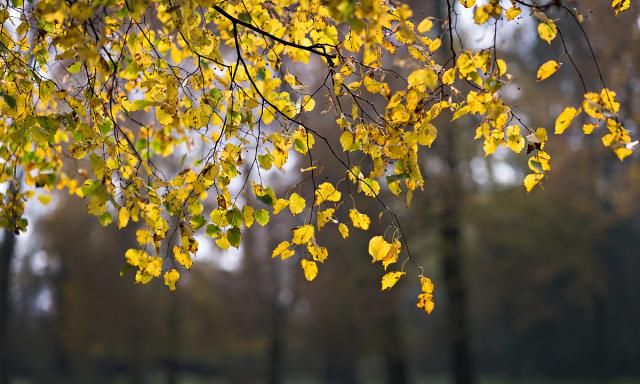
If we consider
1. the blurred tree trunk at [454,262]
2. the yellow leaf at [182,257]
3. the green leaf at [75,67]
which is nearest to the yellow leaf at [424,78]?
the yellow leaf at [182,257]

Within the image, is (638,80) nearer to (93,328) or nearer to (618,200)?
(618,200)

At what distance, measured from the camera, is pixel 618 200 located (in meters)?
12.9

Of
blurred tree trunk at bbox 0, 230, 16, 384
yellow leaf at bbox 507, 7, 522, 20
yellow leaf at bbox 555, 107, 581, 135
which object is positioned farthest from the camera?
blurred tree trunk at bbox 0, 230, 16, 384

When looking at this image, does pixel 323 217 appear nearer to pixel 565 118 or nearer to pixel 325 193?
pixel 325 193

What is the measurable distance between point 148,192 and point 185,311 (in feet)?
56.7

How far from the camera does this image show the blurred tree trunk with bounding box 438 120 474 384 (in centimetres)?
1200

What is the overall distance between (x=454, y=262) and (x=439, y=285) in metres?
9.58

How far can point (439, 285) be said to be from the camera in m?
21.7

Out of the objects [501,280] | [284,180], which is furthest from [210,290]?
[501,280]

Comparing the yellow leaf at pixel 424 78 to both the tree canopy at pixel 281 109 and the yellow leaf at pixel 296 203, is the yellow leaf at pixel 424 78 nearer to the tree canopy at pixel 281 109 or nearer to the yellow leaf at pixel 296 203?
the tree canopy at pixel 281 109

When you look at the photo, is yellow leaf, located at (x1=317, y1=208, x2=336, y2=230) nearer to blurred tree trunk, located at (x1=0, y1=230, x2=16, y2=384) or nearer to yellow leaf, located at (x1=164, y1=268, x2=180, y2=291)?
yellow leaf, located at (x1=164, y1=268, x2=180, y2=291)

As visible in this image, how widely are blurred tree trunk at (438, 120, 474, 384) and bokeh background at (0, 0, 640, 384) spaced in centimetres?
3

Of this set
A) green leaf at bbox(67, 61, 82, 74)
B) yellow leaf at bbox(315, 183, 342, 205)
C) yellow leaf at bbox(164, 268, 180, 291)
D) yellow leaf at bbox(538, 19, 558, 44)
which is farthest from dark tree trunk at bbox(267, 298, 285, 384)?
yellow leaf at bbox(538, 19, 558, 44)

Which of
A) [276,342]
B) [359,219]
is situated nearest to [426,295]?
[359,219]
